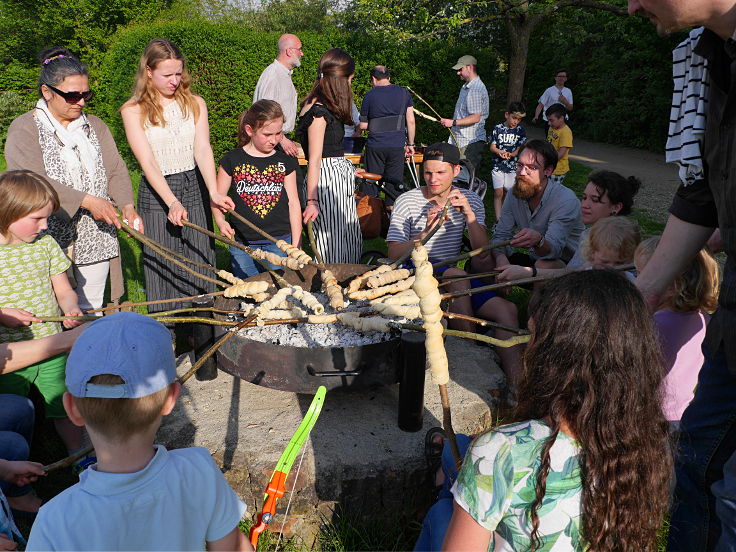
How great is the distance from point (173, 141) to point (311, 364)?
6.25 feet

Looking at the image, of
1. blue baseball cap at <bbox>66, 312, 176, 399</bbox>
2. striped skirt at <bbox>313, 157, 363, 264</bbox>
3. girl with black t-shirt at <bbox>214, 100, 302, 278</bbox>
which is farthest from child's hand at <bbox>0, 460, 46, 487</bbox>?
striped skirt at <bbox>313, 157, 363, 264</bbox>

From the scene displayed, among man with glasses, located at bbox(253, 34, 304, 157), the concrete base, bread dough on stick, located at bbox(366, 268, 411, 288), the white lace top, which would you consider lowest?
the concrete base

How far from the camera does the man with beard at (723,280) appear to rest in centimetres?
147

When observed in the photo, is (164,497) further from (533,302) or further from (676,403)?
(676,403)

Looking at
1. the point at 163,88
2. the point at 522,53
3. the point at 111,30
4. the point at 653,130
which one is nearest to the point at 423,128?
the point at 522,53

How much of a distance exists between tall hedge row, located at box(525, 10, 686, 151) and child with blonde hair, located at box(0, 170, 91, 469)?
12544 mm

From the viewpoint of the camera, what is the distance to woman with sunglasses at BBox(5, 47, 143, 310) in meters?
3.13

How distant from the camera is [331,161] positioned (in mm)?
4496

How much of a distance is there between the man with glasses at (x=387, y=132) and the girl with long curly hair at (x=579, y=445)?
5.12m

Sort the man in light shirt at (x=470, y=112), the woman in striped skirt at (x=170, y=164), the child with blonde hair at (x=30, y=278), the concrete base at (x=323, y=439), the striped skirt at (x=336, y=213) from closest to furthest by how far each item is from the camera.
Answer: the concrete base at (x=323, y=439) < the child with blonde hair at (x=30, y=278) < the woman in striped skirt at (x=170, y=164) < the striped skirt at (x=336, y=213) < the man in light shirt at (x=470, y=112)

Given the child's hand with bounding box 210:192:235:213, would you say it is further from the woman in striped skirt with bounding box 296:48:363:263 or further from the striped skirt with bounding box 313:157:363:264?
the striped skirt with bounding box 313:157:363:264

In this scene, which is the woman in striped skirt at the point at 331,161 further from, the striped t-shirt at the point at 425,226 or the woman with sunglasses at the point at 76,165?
the woman with sunglasses at the point at 76,165

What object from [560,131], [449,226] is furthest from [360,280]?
[560,131]

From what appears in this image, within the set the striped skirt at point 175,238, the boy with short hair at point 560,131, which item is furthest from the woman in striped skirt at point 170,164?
the boy with short hair at point 560,131
